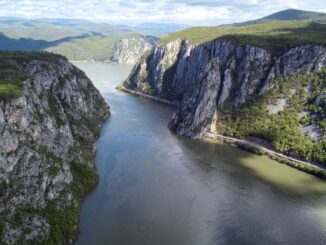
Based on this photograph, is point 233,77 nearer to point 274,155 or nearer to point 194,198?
point 274,155

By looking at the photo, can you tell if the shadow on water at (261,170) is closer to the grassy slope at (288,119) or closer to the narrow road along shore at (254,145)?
the narrow road along shore at (254,145)

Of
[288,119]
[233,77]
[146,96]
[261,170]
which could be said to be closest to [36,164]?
[261,170]

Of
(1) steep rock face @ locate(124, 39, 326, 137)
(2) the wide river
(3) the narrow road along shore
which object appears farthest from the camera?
(1) steep rock face @ locate(124, 39, 326, 137)


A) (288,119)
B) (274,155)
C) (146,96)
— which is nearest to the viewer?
(274,155)

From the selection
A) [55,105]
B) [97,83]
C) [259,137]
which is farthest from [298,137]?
[97,83]

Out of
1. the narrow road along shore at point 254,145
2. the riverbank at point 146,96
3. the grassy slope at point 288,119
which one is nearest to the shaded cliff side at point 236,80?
the grassy slope at point 288,119

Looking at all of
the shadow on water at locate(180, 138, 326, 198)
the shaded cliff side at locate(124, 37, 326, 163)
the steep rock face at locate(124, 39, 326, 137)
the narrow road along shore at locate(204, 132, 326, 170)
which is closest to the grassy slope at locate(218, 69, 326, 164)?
the shaded cliff side at locate(124, 37, 326, 163)

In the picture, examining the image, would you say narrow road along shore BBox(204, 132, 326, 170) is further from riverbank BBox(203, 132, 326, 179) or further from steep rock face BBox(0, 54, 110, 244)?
steep rock face BBox(0, 54, 110, 244)
